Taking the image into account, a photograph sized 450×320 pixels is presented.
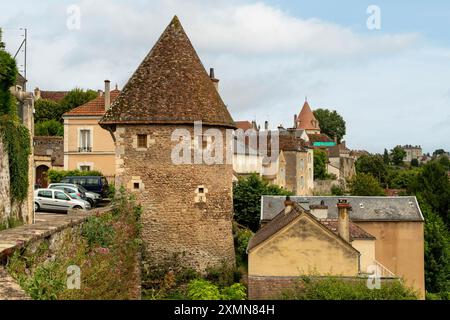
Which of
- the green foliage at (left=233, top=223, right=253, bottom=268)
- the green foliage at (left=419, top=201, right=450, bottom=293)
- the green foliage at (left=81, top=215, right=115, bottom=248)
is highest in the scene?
the green foliage at (left=81, top=215, right=115, bottom=248)

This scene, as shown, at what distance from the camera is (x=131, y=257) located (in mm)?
18391

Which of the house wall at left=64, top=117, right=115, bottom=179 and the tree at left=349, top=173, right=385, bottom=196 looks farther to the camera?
the tree at left=349, top=173, right=385, bottom=196

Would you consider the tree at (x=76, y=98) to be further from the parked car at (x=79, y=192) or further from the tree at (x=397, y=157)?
the tree at (x=397, y=157)

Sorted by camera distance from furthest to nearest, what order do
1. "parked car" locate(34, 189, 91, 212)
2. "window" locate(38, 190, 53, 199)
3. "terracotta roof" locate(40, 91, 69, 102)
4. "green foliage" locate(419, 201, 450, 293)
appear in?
"terracotta roof" locate(40, 91, 69, 102), "green foliage" locate(419, 201, 450, 293), "window" locate(38, 190, 53, 199), "parked car" locate(34, 189, 91, 212)

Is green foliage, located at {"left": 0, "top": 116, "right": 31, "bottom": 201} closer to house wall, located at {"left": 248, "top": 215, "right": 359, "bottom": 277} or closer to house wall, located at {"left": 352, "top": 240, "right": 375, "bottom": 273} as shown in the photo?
house wall, located at {"left": 248, "top": 215, "right": 359, "bottom": 277}

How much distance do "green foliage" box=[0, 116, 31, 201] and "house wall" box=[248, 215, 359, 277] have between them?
303 inches

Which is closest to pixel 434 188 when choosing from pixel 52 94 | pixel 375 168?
pixel 375 168

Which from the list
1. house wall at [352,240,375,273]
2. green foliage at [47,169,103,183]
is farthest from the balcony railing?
house wall at [352,240,375,273]

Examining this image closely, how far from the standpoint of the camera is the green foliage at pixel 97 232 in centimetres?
1634

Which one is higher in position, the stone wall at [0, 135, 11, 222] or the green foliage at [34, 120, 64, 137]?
the green foliage at [34, 120, 64, 137]

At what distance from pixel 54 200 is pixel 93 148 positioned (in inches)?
498

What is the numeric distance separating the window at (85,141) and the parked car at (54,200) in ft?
40.8

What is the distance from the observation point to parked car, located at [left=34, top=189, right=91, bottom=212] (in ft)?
88.5

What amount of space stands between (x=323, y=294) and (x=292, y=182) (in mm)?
47954
